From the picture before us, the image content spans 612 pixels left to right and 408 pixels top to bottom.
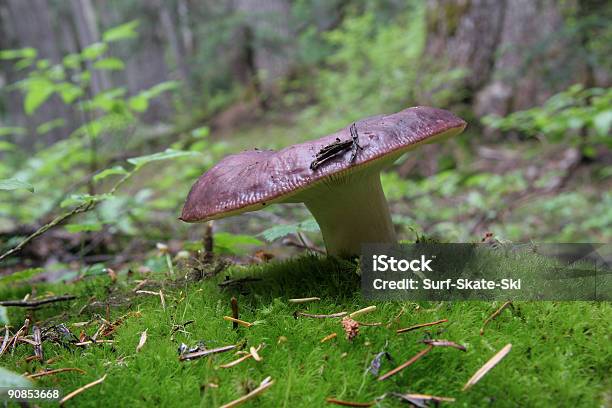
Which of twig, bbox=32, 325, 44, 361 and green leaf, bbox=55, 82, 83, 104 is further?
green leaf, bbox=55, 82, 83, 104

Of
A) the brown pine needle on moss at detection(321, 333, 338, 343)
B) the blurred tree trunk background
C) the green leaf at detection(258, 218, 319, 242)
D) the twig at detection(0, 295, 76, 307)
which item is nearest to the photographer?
the brown pine needle on moss at detection(321, 333, 338, 343)

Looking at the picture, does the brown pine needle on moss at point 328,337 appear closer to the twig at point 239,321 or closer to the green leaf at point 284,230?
the twig at point 239,321

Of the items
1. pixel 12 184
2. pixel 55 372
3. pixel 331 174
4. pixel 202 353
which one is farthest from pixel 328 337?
pixel 12 184

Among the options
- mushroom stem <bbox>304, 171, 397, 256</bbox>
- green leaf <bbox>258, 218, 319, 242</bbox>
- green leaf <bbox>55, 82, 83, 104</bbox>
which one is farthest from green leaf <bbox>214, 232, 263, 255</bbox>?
green leaf <bbox>55, 82, 83, 104</bbox>

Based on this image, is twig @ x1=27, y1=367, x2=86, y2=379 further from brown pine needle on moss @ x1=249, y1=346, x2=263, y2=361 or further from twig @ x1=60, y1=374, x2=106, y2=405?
brown pine needle on moss @ x1=249, y1=346, x2=263, y2=361

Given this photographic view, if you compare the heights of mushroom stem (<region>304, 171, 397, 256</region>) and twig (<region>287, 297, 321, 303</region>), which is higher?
mushroom stem (<region>304, 171, 397, 256</region>)

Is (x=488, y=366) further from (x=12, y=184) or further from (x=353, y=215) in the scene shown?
(x=12, y=184)

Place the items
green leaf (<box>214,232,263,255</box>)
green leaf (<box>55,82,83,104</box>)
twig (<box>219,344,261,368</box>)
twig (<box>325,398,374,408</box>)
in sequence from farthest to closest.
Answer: green leaf (<box>55,82,83,104</box>) → green leaf (<box>214,232,263,255</box>) → twig (<box>219,344,261,368</box>) → twig (<box>325,398,374,408</box>)
